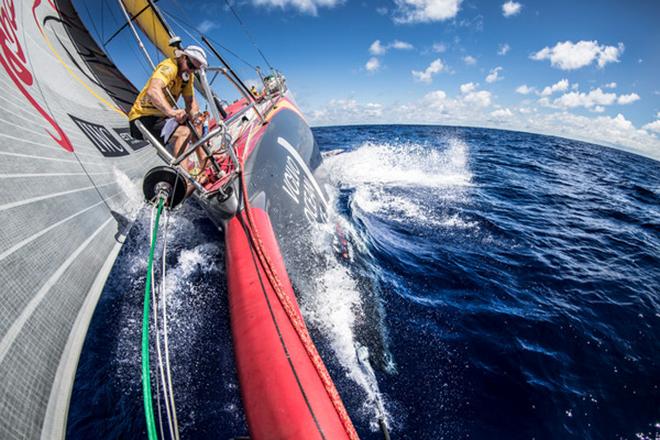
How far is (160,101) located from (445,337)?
3514mm

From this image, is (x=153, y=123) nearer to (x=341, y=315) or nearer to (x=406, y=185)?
(x=341, y=315)

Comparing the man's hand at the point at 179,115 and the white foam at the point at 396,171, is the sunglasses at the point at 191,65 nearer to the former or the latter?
the man's hand at the point at 179,115

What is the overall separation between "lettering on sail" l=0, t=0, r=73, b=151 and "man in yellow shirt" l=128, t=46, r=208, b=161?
587 mm

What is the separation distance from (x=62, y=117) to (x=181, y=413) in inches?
127

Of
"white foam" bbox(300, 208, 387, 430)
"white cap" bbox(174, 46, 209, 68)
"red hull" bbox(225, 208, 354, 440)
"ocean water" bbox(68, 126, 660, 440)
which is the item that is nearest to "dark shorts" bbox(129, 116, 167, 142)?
"white cap" bbox(174, 46, 209, 68)

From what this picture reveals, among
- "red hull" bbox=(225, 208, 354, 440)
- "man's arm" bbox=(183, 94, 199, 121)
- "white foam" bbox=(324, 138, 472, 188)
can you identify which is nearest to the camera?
"red hull" bbox=(225, 208, 354, 440)

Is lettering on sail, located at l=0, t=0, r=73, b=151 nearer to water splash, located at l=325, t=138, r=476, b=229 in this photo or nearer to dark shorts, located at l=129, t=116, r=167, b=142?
dark shorts, located at l=129, t=116, r=167, b=142

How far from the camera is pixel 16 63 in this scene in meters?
2.32

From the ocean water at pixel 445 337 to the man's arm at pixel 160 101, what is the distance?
5.09 feet

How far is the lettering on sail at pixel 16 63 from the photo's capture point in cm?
216

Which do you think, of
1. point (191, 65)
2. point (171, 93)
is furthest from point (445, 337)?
point (171, 93)

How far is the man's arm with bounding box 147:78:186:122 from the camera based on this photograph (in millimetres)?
2096

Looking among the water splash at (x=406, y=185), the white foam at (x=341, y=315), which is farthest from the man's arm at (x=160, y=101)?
the water splash at (x=406, y=185)

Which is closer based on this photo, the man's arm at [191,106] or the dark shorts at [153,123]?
the dark shorts at [153,123]
